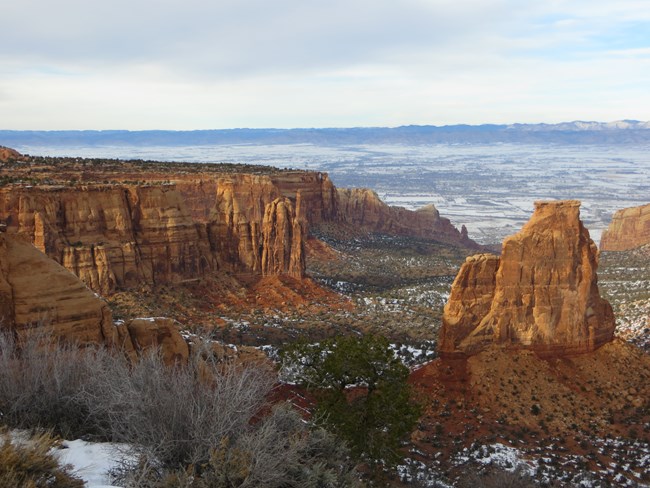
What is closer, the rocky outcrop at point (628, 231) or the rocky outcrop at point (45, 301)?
the rocky outcrop at point (45, 301)

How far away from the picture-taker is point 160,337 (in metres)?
25.4

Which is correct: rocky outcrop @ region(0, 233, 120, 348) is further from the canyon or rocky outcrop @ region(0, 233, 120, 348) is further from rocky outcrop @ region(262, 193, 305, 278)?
rocky outcrop @ region(262, 193, 305, 278)

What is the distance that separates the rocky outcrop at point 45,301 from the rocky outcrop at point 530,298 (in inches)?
728

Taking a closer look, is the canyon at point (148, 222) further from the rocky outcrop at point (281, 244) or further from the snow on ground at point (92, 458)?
the snow on ground at point (92, 458)

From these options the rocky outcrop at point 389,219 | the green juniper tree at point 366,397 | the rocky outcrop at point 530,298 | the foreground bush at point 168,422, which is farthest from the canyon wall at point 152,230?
the rocky outcrop at point 389,219

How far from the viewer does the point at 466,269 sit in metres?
36.8

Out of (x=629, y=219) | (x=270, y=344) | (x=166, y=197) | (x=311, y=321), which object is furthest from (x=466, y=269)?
(x=629, y=219)

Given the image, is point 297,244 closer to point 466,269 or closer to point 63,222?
point 63,222

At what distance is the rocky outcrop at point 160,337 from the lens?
82.2 feet

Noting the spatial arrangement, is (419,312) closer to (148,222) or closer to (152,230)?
(152,230)

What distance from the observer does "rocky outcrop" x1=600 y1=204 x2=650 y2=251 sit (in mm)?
112750

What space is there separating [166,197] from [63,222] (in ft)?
27.2

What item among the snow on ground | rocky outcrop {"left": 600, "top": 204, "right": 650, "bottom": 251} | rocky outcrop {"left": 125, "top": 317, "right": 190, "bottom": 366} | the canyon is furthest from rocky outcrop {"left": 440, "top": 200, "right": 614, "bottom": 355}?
rocky outcrop {"left": 600, "top": 204, "right": 650, "bottom": 251}

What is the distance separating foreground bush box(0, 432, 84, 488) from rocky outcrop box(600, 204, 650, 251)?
4335 inches
